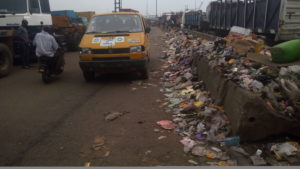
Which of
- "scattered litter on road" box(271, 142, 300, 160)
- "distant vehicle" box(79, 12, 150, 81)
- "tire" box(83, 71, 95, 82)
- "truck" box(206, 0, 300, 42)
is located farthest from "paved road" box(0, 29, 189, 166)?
"truck" box(206, 0, 300, 42)

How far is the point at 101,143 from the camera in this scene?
157 inches

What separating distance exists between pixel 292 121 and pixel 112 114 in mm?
3040

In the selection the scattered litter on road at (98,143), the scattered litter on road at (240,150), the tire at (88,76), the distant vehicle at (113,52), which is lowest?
the scattered litter on road at (98,143)

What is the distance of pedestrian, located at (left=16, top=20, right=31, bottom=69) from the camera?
9.29 metres

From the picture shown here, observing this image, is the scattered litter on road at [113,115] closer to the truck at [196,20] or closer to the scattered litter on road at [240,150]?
the scattered litter on road at [240,150]

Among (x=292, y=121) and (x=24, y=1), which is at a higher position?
(x=24, y=1)

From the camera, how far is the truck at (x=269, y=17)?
34.0ft

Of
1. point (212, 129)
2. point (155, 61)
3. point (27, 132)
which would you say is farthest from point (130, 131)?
point (155, 61)

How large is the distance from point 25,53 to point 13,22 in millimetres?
1223

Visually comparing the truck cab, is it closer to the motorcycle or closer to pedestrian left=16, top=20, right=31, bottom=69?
pedestrian left=16, top=20, right=31, bottom=69

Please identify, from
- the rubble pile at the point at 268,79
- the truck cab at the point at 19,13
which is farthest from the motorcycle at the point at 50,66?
the rubble pile at the point at 268,79

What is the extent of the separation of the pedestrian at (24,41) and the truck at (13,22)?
206 millimetres

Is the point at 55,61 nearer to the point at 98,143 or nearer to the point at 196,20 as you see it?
the point at 98,143

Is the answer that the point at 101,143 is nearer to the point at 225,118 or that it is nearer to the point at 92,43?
the point at 225,118
